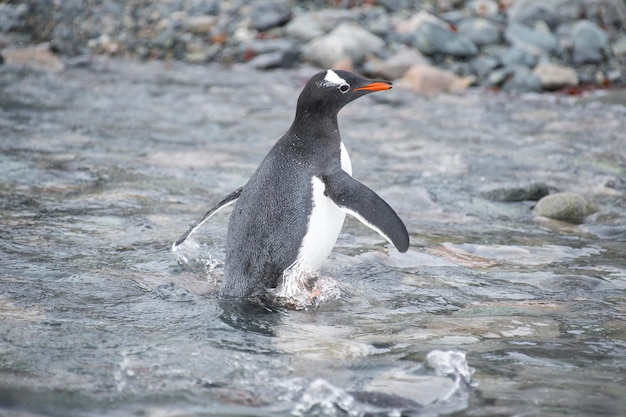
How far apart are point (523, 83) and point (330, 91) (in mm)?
6912

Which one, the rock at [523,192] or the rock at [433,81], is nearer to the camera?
the rock at [523,192]

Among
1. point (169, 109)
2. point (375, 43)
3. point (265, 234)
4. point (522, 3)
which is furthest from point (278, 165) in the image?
point (522, 3)

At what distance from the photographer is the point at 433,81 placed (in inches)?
437

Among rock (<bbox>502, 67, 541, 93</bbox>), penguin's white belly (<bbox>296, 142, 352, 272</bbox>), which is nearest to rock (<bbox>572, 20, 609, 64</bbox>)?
rock (<bbox>502, 67, 541, 93</bbox>)

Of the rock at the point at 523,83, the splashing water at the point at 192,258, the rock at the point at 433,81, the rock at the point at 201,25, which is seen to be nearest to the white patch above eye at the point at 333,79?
the splashing water at the point at 192,258

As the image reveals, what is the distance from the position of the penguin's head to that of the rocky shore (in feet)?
21.7

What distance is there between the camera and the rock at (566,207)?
609cm

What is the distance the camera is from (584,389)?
3232 millimetres

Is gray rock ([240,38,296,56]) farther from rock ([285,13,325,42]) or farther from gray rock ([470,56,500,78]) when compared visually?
gray rock ([470,56,500,78])

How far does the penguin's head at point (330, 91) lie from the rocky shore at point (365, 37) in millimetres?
6606

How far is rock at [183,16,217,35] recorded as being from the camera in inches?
519

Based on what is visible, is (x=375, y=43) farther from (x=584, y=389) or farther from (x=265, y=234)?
(x=584, y=389)

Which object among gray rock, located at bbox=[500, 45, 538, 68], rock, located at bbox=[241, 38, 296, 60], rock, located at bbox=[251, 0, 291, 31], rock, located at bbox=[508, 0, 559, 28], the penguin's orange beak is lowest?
rock, located at bbox=[241, 38, 296, 60]

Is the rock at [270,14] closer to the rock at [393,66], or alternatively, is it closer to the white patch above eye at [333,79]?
the rock at [393,66]
